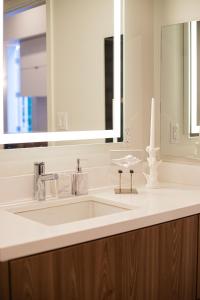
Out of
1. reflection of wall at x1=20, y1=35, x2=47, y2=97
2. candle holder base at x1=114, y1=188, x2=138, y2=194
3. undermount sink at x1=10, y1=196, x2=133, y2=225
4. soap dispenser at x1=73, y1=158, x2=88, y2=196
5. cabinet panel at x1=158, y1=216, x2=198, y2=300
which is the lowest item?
cabinet panel at x1=158, y1=216, x2=198, y2=300

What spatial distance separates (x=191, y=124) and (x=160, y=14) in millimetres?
592

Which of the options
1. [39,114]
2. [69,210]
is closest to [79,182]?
[69,210]

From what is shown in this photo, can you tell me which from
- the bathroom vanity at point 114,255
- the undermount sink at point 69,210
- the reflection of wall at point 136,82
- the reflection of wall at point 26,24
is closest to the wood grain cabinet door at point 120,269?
the bathroom vanity at point 114,255

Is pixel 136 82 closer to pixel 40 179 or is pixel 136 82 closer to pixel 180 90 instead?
pixel 180 90

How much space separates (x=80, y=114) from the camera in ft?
6.30

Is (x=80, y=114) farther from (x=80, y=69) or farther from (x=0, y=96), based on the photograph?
(x=0, y=96)

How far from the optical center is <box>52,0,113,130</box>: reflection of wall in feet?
6.03

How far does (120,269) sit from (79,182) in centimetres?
52

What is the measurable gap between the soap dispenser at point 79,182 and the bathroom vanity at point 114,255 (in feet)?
0.32

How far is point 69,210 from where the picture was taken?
1.71 m

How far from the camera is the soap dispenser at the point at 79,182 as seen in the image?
1763 millimetres

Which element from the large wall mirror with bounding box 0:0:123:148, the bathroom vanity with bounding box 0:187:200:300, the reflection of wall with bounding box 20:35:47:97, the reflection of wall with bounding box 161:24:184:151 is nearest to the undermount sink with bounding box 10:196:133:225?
the bathroom vanity with bounding box 0:187:200:300

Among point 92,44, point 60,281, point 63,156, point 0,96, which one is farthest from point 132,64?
point 60,281

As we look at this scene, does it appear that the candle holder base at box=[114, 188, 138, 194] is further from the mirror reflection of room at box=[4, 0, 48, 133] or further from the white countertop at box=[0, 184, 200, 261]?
the mirror reflection of room at box=[4, 0, 48, 133]
